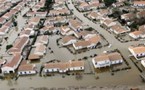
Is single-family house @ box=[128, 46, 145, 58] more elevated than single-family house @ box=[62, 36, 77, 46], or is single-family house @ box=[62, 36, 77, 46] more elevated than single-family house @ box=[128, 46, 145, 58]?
single-family house @ box=[128, 46, 145, 58]

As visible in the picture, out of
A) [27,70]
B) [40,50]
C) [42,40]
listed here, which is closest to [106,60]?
[27,70]

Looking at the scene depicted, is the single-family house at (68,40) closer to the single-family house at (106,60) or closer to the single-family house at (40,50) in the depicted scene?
the single-family house at (40,50)

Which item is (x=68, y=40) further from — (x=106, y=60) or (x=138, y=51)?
(x=138, y=51)

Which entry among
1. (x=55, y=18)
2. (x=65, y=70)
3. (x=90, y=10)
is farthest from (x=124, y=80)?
(x=90, y=10)

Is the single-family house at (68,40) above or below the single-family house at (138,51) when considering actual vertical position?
below

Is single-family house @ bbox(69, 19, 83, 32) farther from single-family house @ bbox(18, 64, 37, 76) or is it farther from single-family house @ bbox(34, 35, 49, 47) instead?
single-family house @ bbox(18, 64, 37, 76)

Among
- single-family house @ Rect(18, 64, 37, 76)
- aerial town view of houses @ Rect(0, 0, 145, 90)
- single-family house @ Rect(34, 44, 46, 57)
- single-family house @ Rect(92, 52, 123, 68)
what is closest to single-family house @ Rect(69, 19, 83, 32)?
aerial town view of houses @ Rect(0, 0, 145, 90)

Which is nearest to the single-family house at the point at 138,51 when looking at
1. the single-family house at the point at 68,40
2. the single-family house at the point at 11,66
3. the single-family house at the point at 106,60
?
the single-family house at the point at 106,60

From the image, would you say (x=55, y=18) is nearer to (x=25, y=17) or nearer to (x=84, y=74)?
(x=25, y=17)
